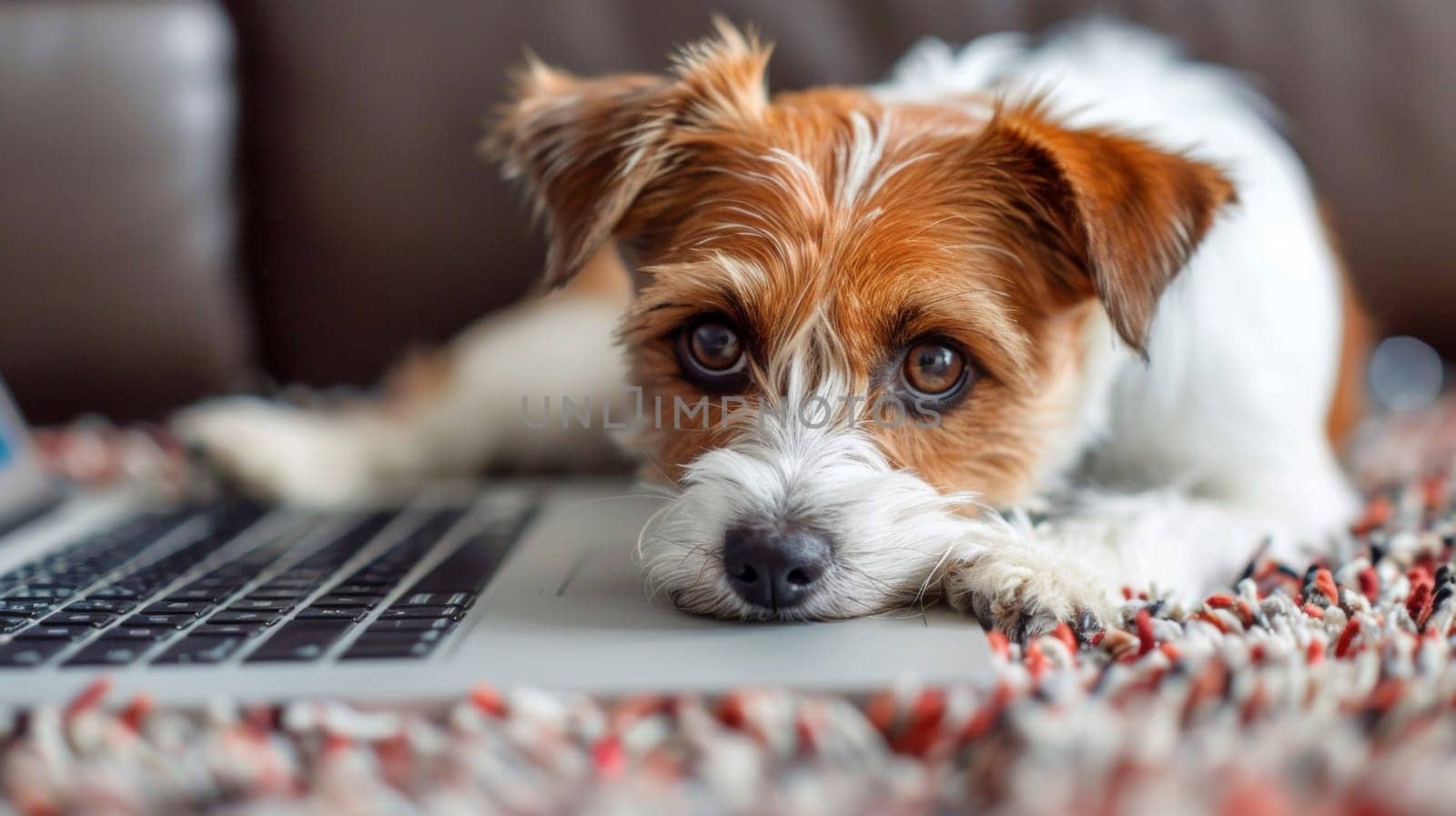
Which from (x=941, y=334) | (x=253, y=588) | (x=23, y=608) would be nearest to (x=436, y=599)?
(x=253, y=588)

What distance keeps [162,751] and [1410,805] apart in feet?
3.06

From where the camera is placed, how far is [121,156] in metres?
2.40

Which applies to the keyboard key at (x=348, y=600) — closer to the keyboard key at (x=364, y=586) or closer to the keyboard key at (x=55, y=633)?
the keyboard key at (x=364, y=586)

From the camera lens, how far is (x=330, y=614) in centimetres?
124

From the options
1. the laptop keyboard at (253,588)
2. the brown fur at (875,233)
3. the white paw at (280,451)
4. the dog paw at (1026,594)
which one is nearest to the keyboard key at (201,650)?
the laptop keyboard at (253,588)

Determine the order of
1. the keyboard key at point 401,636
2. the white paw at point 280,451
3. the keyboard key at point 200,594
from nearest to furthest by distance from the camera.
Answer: the keyboard key at point 401,636
the keyboard key at point 200,594
the white paw at point 280,451

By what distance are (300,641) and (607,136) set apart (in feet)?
2.80

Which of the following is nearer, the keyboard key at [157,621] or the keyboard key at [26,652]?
the keyboard key at [26,652]

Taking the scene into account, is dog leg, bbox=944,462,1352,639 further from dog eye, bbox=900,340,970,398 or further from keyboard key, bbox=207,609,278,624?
keyboard key, bbox=207,609,278,624

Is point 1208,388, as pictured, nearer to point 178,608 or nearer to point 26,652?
point 178,608

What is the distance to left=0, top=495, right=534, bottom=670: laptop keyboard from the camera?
112 centimetres

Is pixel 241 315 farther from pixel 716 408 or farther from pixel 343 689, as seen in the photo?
pixel 343 689

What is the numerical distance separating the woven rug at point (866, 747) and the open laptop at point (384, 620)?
0.15 feet

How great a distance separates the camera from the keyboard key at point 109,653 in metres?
1.08
